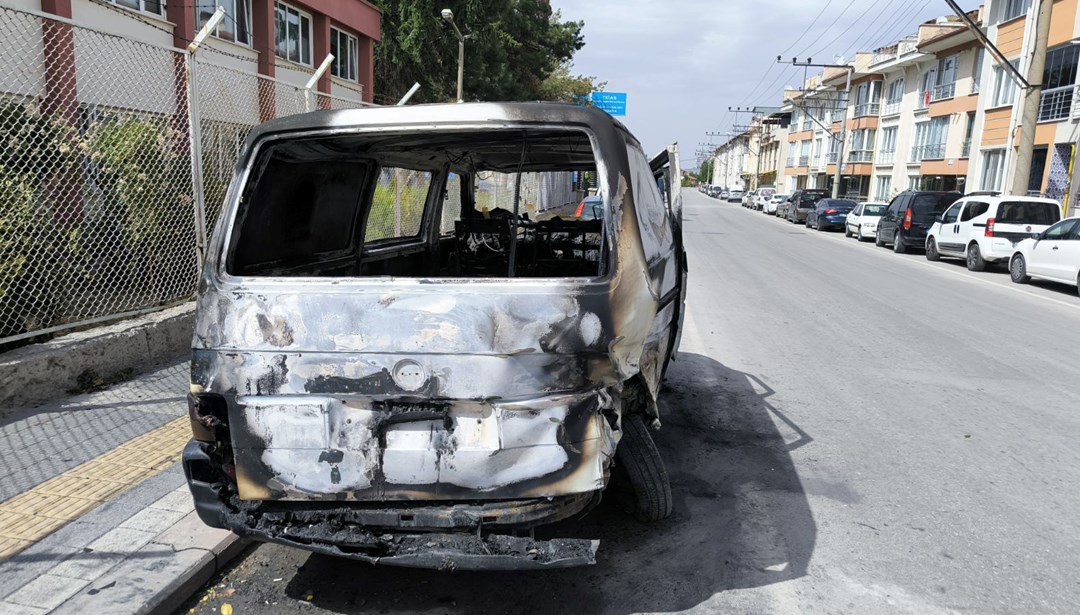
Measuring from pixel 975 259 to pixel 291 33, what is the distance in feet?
62.8

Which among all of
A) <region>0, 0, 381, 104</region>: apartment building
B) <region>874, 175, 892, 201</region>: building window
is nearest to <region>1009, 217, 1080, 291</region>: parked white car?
<region>0, 0, 381, 104</region>: apartment building

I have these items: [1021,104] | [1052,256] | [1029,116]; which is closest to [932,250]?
[1029,116]

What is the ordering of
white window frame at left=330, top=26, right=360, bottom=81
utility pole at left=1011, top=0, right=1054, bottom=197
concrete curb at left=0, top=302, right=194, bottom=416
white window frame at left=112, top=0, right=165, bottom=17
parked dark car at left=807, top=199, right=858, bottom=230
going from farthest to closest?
parked dark car at left=807, top=199, right=858, bottom=230 < white window frame at left=330, top=26, right=360, bottom=81 < utility pole at left=1011, top=0, right=1054, bottom=197 < white window frame at left=112, top=0, right=165, bottom=17 < concrete curb at left=0, top=302, right=194, bottom=416

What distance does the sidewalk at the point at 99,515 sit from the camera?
300cm

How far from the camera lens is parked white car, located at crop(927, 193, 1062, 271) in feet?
52.6

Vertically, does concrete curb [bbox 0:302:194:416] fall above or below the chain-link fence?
below

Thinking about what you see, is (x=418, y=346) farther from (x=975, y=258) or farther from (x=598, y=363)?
(x=975, y=258)

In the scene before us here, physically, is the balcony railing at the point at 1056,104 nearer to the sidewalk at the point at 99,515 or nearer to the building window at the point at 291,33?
the building window at the point at 291,33

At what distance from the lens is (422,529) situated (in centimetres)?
274

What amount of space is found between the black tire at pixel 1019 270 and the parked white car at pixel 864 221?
1038 centimetres

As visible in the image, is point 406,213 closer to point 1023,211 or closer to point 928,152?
point 1023,211

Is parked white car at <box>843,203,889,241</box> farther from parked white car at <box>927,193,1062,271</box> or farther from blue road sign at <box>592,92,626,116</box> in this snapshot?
blue road sign at <box>592,92,626,116</box>

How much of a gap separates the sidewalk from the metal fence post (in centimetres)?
170

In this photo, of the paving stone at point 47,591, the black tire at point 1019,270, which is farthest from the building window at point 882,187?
the paving stone at point 47,591
